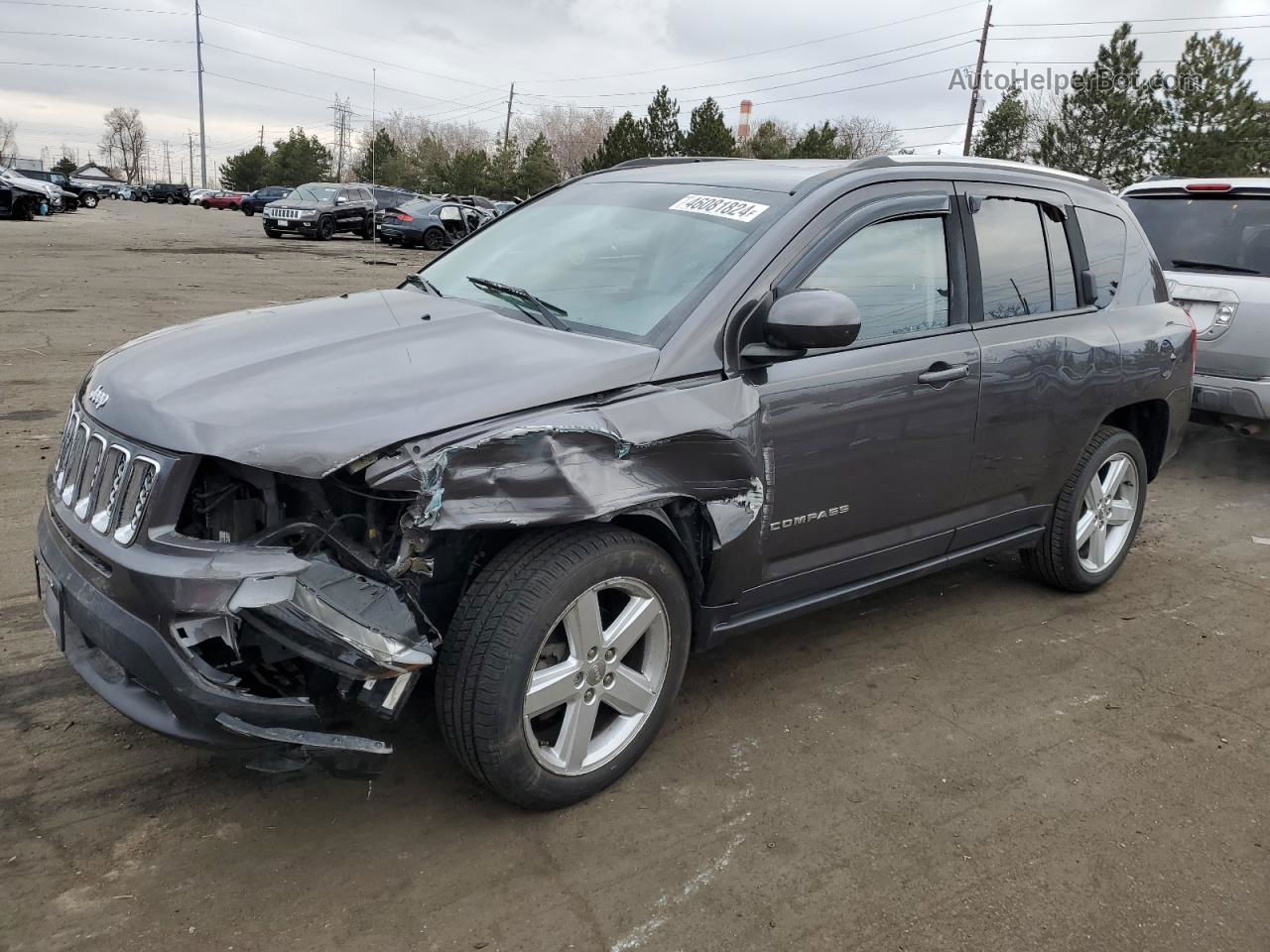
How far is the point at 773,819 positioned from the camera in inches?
110

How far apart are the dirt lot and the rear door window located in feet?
5.02

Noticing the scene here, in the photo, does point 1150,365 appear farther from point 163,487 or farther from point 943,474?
point 163,487

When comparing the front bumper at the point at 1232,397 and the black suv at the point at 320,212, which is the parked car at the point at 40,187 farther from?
the front bumper at the point at 1232,397

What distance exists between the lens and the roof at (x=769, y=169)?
11.0 ft

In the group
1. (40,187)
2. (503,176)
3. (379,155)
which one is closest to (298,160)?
(379,155)

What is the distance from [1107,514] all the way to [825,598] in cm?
195

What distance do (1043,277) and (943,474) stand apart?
3.60ft

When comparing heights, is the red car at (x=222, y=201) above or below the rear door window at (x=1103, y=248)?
below

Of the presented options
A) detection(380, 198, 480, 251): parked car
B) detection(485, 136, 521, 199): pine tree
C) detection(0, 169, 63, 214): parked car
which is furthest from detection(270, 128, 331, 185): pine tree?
detection(380, 198, 480, 251): parked car

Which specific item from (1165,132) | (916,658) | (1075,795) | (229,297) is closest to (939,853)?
(1075,795)

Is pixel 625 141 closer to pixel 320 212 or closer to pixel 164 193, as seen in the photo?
pixel 320 212

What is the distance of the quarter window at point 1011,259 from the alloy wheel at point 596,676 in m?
1.90

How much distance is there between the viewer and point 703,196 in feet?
11.2

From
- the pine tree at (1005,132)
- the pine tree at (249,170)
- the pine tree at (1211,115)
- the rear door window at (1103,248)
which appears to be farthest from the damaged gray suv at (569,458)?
the pine tree at (249,170)
